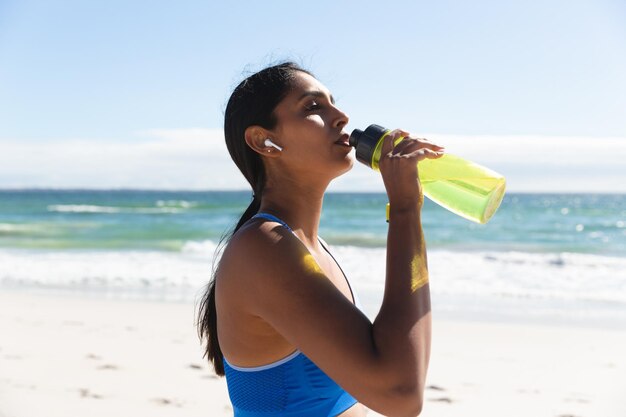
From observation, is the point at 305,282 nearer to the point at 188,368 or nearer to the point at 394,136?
the point at 394,136

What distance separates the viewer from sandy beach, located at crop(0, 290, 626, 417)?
4625 millimetres

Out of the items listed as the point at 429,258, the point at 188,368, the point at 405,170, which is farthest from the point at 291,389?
the point at 429,258

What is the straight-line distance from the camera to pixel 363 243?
19438 millimetres

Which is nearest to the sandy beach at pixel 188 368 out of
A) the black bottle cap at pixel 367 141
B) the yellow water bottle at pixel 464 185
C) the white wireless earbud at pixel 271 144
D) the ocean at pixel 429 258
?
the ocean at pixel 429 258

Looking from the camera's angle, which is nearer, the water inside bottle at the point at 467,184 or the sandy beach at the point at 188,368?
the water inside bottle at the point at 467,184

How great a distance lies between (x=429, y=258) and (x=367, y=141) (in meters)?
12.8

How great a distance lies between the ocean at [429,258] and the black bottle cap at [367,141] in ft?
1.70

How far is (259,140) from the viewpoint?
1657mm

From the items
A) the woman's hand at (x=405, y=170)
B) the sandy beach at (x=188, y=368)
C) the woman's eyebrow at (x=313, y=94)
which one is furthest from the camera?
the sandy beach at (x=188, y=368)

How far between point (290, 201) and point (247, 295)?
31 centimetres

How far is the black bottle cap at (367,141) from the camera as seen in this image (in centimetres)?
151

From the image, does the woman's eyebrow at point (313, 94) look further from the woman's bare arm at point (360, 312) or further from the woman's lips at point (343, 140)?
the woman's bare arm at point (360, 312)

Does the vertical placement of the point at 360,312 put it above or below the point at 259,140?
below

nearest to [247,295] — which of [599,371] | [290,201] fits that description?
[290,201]
